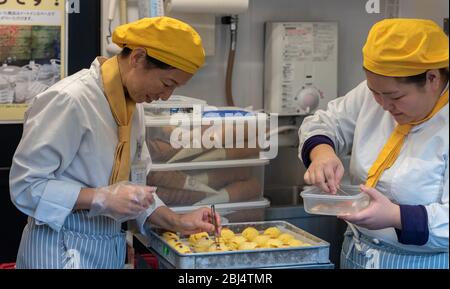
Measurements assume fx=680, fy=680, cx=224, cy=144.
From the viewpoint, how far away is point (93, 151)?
155 centimetres

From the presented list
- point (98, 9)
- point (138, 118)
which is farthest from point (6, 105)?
point (138, 118)

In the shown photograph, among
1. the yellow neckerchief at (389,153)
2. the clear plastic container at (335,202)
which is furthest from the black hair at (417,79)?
the clear plastic container at (335,202)

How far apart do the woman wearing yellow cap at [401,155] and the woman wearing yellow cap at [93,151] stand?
1.25 feet

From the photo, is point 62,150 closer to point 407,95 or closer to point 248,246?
point 248,246

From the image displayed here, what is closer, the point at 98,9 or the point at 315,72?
the point at 98,9

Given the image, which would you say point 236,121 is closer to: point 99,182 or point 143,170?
point 143,170

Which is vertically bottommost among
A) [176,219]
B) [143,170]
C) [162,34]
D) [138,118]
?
[176,219]

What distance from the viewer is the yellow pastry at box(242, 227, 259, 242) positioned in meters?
1.66

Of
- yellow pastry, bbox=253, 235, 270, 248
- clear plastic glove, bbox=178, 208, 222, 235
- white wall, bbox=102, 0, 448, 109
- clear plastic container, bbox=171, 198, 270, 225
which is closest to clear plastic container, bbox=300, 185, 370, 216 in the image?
yellow pastry, bbox=253, 235, 270, 248

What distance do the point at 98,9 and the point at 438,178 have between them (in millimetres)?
1353

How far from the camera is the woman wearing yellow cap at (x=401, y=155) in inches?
54.4

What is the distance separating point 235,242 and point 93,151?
39cm

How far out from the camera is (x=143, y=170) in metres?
1.72

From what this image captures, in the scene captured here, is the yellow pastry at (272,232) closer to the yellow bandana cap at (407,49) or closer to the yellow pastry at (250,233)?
the yellow pastry at (250,233)
